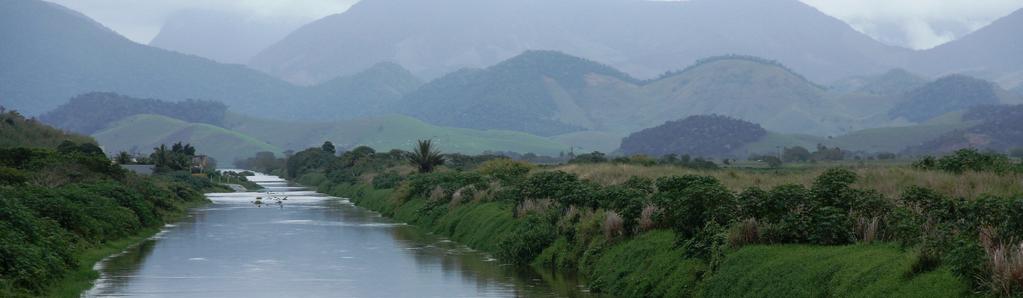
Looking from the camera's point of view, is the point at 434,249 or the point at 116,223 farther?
the point at 116,223

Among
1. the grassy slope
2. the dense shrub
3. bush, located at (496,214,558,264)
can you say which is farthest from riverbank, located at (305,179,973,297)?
the grassy slope

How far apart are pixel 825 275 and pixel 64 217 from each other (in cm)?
3184

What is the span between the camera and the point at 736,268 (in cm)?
2641

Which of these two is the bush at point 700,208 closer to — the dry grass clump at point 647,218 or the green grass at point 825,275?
the dry grass clump at point 647,218

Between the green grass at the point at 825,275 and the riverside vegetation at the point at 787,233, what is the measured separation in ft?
0.11

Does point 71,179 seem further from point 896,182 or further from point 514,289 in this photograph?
point 896,182

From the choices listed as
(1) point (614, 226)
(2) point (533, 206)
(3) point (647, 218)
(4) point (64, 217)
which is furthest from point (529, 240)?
(4) point (64, 217)

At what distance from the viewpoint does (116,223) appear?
53.7 m

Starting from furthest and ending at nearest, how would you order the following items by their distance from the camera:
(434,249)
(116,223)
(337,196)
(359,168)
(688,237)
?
(359,168), (337,196), (116,223), (434,249), (688,237)

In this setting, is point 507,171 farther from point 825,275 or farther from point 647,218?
point 825,275

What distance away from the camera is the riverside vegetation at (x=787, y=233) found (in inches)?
818

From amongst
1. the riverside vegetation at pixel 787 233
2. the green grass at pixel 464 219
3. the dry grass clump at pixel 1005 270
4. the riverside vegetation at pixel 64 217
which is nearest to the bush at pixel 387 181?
the green grass at pixel 464 219

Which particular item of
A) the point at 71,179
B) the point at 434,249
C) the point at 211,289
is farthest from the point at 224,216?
the point at 211,289

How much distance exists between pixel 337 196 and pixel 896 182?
9807 centimetres
